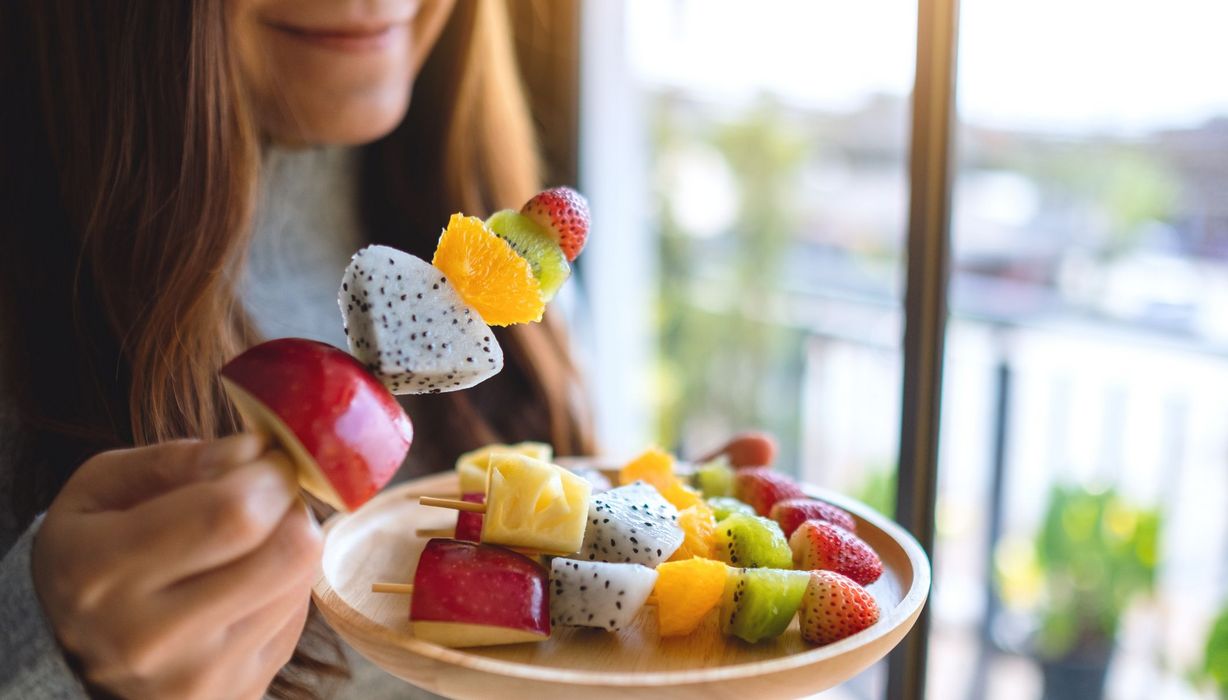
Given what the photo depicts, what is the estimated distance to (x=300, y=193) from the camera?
4.91 ft

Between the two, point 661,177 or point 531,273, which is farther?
point 661,177

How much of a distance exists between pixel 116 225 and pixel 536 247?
1.65 feet

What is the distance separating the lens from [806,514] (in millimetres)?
1027

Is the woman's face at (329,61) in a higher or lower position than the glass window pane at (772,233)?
higher

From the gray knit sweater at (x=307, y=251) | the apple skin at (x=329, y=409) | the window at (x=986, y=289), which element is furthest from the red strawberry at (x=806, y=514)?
the window at (x=986, y=289)

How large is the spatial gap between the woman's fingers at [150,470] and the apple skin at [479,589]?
21 centimetres

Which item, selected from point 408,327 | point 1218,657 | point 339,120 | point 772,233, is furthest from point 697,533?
point 772,233

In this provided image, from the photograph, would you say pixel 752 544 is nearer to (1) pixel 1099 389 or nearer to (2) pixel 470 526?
(2) pixel 470 526

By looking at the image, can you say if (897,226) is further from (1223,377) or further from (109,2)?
(109,2)

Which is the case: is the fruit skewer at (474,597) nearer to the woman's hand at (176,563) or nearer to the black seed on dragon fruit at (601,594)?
the black seed on dragon fruit at (601,594)

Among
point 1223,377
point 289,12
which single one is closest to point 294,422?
point 289,12

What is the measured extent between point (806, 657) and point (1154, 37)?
2.38 metres

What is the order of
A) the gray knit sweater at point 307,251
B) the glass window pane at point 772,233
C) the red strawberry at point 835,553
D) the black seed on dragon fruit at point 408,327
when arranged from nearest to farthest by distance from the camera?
the black seed on dragon fruit at point 408,327
the red strawberry at point 835,553
the gray knit sweater at point 307,251
the glass window pane at point 772,233

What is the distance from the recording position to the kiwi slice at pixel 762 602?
2.82 feet
